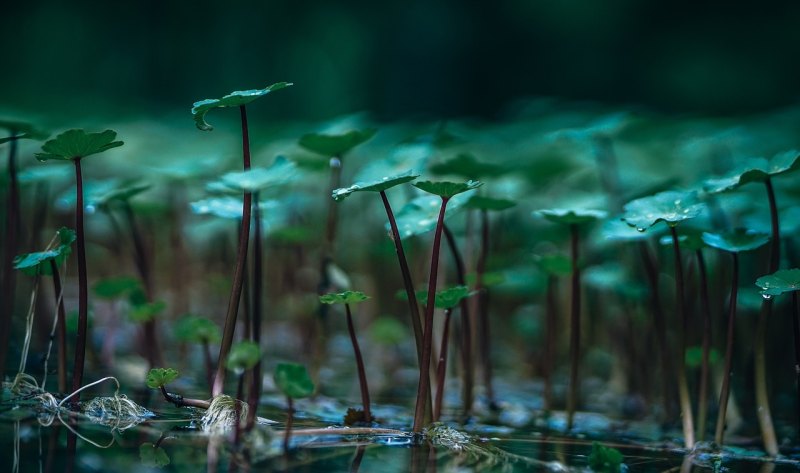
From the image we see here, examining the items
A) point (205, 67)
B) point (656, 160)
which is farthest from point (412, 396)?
point (205, 67)

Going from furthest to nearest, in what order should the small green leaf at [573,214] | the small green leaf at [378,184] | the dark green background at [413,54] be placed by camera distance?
the dark green background at [413,54] → the small green leaf at [573,214] → the small green leaf at [378,184]

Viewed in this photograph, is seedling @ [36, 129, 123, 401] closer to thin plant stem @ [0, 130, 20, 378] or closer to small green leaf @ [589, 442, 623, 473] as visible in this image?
thin plant stem @ [0, 130, 20, 378]

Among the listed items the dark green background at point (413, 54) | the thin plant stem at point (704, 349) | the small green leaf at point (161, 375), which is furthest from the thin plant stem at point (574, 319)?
the dark green background at point (413, 54)

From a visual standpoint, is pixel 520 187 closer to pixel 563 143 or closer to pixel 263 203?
pixel 563 143

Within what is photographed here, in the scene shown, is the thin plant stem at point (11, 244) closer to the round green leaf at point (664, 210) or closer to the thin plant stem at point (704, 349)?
the round green leaf at point (664, 210)

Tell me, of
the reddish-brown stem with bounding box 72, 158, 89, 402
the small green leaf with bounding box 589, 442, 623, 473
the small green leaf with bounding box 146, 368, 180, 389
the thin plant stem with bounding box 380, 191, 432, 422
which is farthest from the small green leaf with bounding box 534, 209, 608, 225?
the reddish-brown stem with bounding box 72, 158, 89, 402

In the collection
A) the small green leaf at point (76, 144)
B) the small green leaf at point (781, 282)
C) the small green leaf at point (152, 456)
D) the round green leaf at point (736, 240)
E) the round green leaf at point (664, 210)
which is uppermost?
the small green leaf at point (76, 144)

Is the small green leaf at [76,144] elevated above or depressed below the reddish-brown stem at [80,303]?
above

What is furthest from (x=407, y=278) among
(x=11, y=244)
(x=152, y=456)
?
(x=11, y=244)
